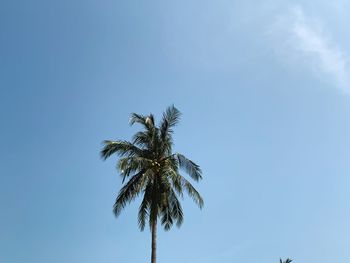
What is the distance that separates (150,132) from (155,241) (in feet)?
25.0

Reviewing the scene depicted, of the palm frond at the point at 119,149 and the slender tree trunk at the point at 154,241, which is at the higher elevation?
the palm frond at the point at 119,149

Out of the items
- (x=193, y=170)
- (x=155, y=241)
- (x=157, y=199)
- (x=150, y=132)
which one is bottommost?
(x=155, y=241)

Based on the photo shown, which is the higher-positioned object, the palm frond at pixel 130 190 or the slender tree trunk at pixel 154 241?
the palm frond at pixel 130 190

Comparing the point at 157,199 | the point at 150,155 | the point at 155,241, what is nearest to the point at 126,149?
the point at 150,155

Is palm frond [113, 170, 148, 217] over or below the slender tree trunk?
over

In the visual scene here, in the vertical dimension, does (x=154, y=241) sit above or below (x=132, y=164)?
below

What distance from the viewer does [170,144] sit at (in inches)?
1480

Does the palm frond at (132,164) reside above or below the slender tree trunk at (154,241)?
above

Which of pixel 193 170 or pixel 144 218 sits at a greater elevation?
pixel 193 170

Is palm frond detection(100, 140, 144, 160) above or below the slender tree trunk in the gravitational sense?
above

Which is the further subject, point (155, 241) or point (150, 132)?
point (150, 132)

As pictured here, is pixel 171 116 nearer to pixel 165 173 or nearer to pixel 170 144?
pixel 170 144

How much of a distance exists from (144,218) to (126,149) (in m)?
4.87

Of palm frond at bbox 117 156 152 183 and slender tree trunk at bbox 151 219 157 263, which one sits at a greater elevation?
palm frond at bbox 117 156 152 183
